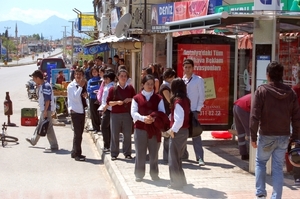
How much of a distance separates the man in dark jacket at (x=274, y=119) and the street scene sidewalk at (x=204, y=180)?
0.98 meters

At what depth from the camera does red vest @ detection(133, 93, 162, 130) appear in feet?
27.4

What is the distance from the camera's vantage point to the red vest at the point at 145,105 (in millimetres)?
8359

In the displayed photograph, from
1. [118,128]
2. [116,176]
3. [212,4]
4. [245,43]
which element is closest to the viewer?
[116,176]

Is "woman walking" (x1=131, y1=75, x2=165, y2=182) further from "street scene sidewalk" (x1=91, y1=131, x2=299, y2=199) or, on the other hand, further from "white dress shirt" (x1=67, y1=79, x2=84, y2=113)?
"white dress shirt" (x1=67, y1=79, x2=84, y2=113)

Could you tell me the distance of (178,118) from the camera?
25.0 feet

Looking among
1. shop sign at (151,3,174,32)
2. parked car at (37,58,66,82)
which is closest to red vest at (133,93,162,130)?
shop sign at (151,3,174,32)

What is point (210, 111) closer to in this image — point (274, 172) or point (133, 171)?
point (133, 171)

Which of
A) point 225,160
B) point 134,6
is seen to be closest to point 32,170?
point 225,160

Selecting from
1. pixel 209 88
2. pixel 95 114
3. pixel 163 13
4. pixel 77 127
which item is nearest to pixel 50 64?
pixel 163 13

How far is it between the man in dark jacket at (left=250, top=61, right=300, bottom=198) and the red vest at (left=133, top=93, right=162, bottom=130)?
2.03 metres

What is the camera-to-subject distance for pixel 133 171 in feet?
30.8

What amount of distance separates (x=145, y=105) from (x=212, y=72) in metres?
3.88

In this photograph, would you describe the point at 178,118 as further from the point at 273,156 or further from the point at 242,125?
the point at 242,125

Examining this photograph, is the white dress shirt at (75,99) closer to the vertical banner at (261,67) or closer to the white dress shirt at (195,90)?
the white dress shirt at (195,90)
